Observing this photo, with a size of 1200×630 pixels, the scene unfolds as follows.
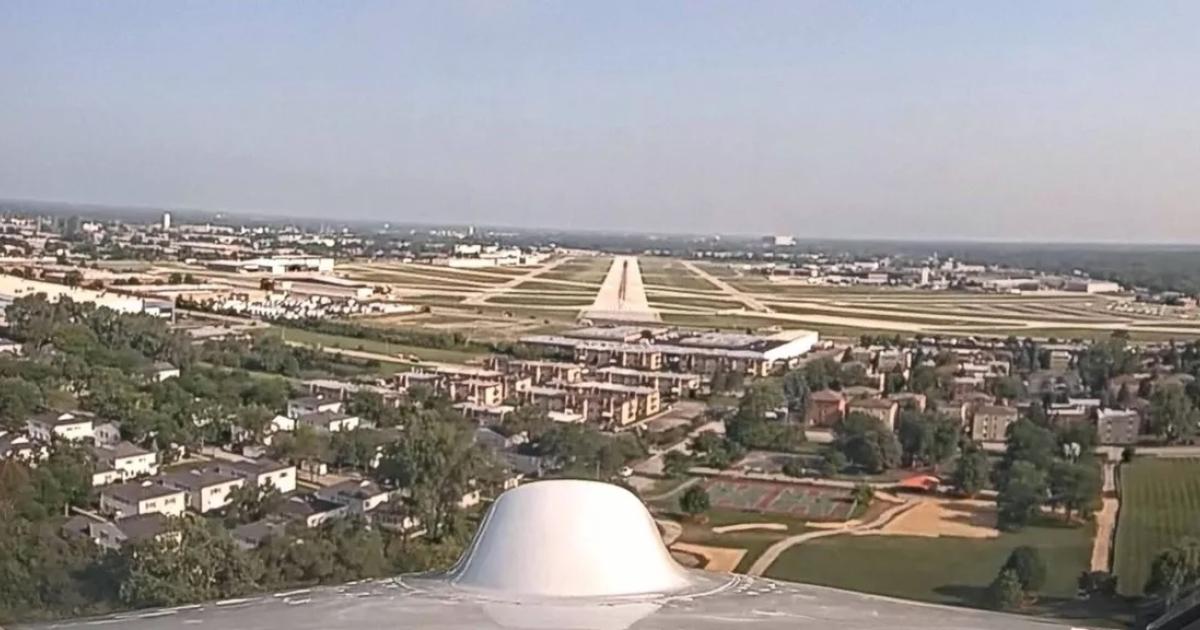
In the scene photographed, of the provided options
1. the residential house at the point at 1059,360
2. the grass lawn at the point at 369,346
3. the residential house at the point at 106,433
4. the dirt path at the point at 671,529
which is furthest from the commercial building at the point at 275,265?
the residential house at the point at 1059,360

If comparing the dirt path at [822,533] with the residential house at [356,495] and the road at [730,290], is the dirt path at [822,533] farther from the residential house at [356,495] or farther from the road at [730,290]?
the road at [730,290]

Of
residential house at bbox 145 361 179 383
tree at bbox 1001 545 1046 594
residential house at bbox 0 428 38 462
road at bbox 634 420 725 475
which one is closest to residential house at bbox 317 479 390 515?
road at bbox 634 420 725 475

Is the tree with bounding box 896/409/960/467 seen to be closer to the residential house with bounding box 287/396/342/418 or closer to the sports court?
the sports court

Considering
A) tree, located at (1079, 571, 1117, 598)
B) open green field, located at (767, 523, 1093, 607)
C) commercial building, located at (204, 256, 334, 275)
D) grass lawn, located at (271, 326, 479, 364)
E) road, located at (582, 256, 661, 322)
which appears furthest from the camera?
commercial building, located at (204, 256, 334, 275)

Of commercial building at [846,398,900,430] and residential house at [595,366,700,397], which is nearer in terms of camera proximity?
commercial building at [846,398,900,430]

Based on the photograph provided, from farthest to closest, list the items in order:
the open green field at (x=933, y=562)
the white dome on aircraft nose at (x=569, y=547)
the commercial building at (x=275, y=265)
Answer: the commercial building at (x=275, y=265), the open green field at (x=933, y=562), the white dome on aircraft nose at (x=569, y=547)

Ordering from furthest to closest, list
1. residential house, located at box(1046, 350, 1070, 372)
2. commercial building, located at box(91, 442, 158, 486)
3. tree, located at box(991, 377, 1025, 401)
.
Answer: residential house, located at box(1046, 350, 1070, 372) → tree, located at box(991, 377, 1025, 401) → commercial building, located at box(91, 442, 158, 486)

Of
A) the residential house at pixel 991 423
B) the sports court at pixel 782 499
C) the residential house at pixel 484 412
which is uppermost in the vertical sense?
the residential house at pixel 991 423
